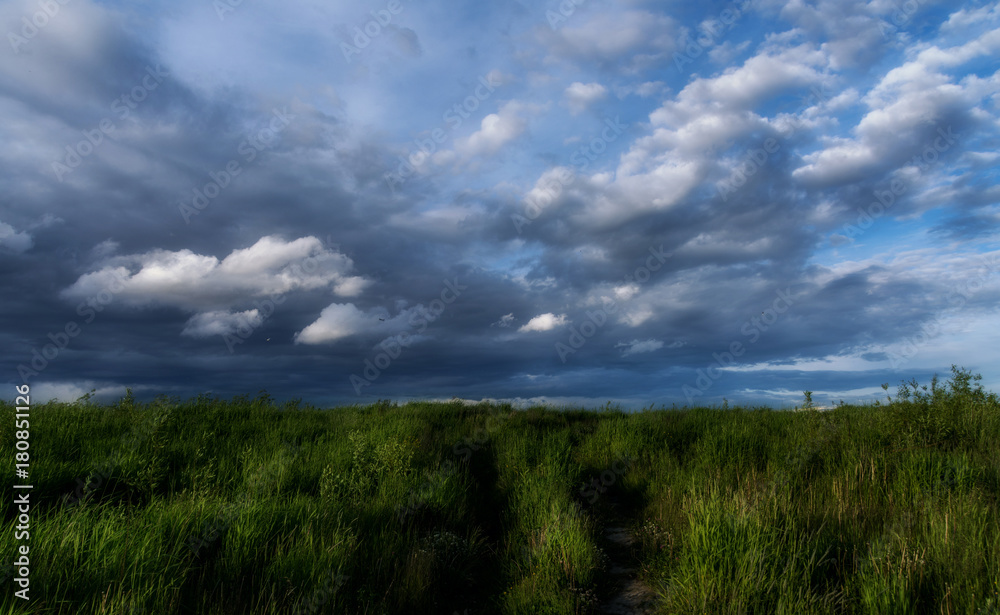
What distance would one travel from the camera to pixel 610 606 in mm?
4852

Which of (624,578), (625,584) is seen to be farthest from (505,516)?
(625,584)

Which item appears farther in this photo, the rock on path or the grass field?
the rock on path

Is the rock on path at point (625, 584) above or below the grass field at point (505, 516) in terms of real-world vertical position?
below

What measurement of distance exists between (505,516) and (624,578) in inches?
80.5

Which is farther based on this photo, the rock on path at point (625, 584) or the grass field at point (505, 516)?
the rock on path at point (625, 584)

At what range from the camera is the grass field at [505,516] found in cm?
381

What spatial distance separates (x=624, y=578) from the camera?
214 inches

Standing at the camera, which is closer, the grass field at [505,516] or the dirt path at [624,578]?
the grass field at [505,516]

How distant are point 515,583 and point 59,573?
3.75 m

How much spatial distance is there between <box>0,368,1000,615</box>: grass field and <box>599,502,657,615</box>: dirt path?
52mm

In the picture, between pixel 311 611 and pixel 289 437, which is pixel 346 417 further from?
pixel 311 611

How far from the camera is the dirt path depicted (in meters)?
4.79

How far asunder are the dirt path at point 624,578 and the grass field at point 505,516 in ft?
0.17

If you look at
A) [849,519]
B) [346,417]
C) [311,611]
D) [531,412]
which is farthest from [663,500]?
[531,412]
